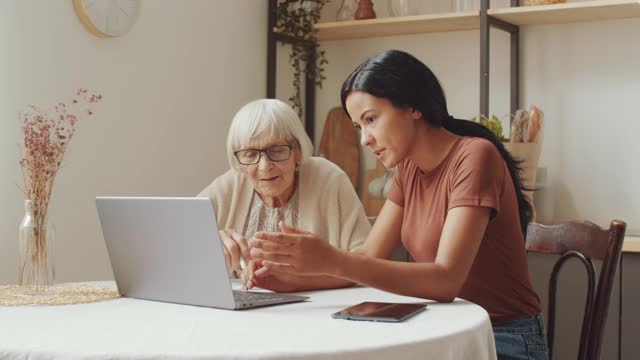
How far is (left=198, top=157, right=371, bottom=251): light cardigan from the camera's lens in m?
2.31

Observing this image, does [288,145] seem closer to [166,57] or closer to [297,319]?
[297,319]

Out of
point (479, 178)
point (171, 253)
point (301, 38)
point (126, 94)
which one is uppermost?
point (301, 38)

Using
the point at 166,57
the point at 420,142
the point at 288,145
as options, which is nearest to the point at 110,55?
the point at 166,57

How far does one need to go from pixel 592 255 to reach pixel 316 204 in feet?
2.44

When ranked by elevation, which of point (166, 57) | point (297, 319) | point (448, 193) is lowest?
point (297, 319)

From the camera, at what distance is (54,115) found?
278 cm

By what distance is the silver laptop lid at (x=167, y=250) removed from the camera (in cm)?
153

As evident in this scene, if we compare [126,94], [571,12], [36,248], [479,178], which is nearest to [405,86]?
[479,178]

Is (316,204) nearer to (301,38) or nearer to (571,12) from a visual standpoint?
(571,12)

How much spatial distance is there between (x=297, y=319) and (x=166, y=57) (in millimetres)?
2008

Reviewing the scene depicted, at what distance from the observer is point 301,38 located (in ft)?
12.7

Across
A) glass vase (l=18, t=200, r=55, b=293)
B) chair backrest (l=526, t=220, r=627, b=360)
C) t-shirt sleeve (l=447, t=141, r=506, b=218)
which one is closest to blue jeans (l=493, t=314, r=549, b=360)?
chair backrest (l=526, t=220, r=627, b=360)

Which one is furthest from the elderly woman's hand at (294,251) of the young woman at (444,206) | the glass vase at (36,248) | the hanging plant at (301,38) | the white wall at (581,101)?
the hanging plant at (301,38)

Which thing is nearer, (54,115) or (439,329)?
(439,329)
